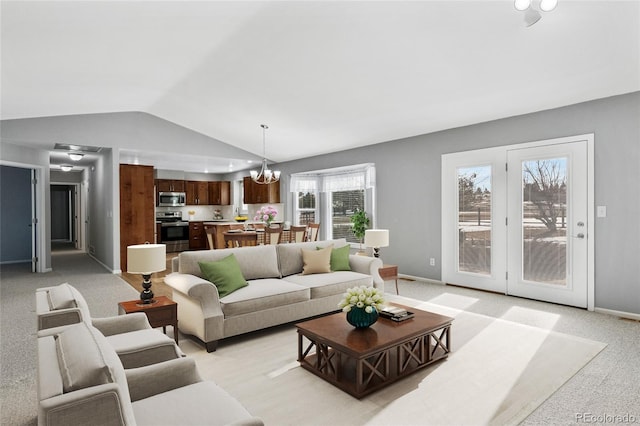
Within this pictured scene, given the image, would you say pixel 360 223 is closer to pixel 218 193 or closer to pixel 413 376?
pixel 413 376

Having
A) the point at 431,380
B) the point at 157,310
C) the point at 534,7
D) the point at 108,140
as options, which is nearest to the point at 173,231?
the point at 108,140

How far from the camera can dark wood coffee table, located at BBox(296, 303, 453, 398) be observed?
7.88 feet

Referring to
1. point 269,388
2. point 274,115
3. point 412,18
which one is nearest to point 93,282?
point 274,115

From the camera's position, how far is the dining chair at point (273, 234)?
20.6ft

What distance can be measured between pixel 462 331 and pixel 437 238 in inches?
94.5

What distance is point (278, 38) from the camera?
3859 millimetres

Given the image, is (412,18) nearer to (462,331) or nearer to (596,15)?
(596,15)

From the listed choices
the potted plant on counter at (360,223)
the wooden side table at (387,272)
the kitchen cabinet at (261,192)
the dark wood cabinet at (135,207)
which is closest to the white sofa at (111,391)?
the wooden side table at (387,272)

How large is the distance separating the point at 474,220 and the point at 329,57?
312 cm

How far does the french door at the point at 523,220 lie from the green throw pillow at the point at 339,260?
1.93 m

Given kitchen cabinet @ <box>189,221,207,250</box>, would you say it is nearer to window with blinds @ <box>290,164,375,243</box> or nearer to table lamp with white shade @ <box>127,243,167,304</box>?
window with blinds @ <box>290,164,375,243</box>

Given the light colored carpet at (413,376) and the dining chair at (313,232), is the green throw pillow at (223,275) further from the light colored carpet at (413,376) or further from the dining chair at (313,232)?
the dining chair at (313,232)

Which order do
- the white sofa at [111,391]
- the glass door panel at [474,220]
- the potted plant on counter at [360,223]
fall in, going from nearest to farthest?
the white sofa at [111,391] < the glass door panel at [474,220] < the potted plant on counter at [360,223]

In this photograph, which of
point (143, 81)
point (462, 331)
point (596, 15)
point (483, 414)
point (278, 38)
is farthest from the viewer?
point (143, 81)
